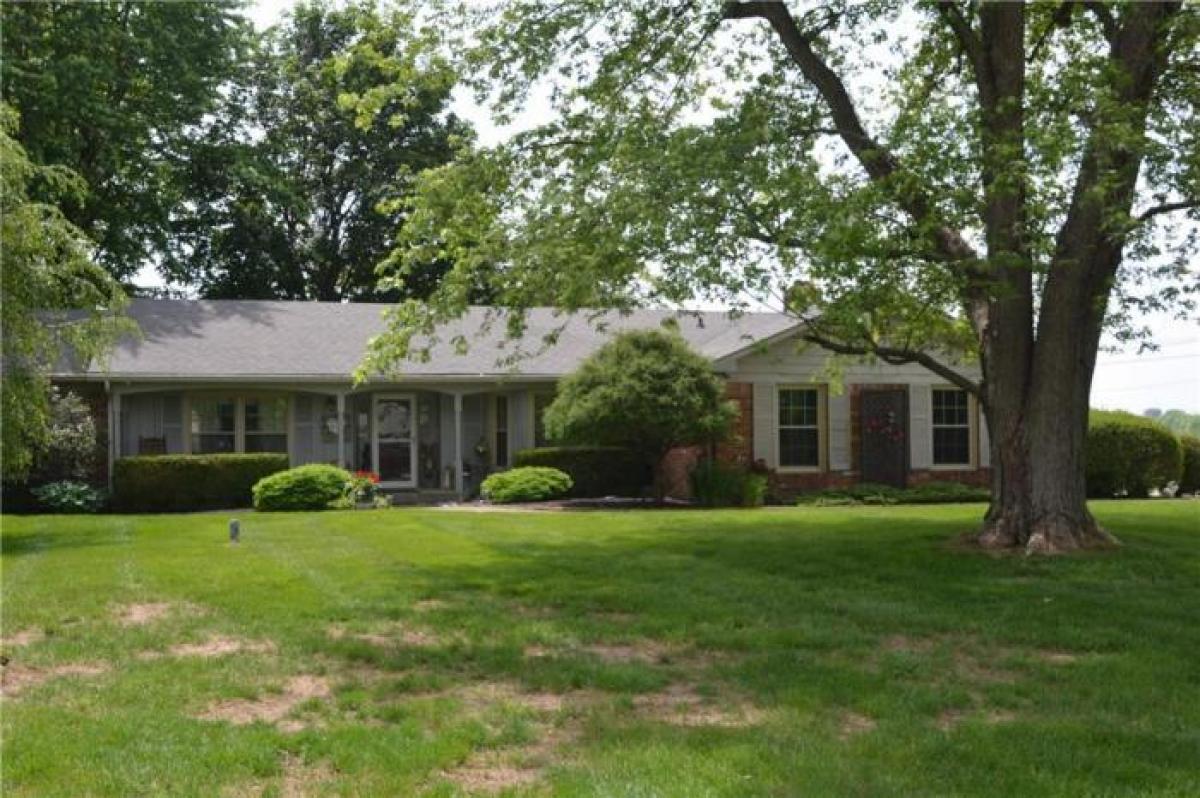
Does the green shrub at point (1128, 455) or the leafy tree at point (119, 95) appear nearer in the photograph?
the green shrub at point (1128, 455)

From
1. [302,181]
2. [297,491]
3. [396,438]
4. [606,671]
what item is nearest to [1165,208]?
[606,671]

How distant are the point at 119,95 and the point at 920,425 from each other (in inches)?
927

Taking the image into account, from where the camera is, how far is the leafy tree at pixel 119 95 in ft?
90.1

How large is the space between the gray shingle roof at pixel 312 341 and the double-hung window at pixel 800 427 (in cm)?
149

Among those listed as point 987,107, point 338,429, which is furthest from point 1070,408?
point 338,429

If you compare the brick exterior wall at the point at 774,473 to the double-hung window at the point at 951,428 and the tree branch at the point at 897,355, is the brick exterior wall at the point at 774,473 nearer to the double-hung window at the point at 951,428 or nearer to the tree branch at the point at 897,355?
the double-hung window at the point at 951,428

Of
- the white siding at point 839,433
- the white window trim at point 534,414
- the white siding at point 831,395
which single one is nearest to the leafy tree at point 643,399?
the white siding at point 831,395

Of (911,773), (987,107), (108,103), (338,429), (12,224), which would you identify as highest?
(108,103)

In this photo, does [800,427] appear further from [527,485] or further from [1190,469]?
[1190,469]

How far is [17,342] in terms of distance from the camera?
44.2 ft

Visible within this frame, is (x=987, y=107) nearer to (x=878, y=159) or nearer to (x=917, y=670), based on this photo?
(x=878, y=159)

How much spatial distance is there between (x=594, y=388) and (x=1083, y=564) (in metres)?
10.8

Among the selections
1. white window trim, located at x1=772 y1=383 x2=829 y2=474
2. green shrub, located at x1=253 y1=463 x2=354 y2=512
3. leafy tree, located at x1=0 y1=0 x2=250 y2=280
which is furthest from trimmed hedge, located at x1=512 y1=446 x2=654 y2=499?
leafy tree, located at x1=0 y1=0 x2=250 y2=280

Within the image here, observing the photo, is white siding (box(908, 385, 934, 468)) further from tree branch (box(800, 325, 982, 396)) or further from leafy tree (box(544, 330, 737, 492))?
tree branch (box(800, 325, 982, 396))
